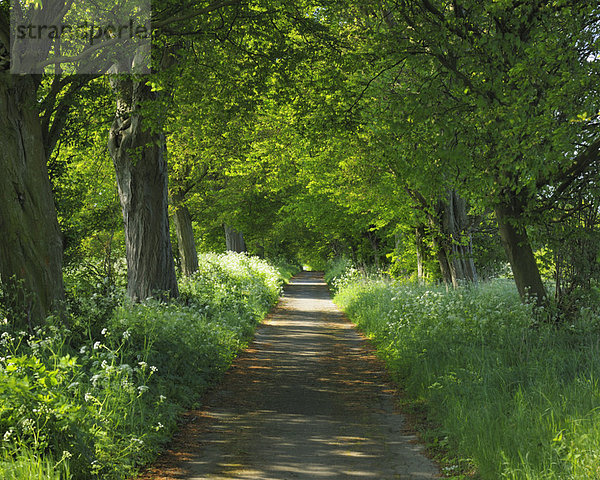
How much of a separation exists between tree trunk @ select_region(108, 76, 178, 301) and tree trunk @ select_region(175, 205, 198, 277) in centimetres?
868

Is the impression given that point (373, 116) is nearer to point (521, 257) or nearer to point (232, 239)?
point (521, 257)

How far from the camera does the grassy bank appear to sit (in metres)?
5.17

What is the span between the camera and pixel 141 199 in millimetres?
13969

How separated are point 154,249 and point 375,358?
5.83 m

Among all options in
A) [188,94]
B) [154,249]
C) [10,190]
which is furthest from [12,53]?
[154,249]

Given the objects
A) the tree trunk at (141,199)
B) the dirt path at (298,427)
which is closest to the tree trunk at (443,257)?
the dirt path at (298,427)

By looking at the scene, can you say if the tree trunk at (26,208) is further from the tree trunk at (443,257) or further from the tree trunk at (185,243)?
the tree trunk at (185,243)

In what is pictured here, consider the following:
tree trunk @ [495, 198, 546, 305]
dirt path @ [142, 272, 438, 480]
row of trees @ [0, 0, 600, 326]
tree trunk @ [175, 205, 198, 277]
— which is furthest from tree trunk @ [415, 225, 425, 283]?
tree trunk @ [495, 198, 546, 305]

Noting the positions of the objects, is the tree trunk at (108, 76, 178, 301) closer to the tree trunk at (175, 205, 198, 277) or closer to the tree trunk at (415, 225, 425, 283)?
the tree trunk at (175, 205, 198, 277)

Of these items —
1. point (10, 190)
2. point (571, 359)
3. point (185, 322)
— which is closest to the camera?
point (571, 359)

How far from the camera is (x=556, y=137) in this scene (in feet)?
23.4

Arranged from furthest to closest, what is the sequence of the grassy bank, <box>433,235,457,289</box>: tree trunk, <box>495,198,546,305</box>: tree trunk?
<box>433,235,457,289</box>: tree trunk → <box>495,198,546,305</box>: tree trunk → the grassy bank

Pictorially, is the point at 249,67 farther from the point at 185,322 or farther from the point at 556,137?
the point at 556,137

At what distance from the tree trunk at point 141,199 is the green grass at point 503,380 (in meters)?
5.74
